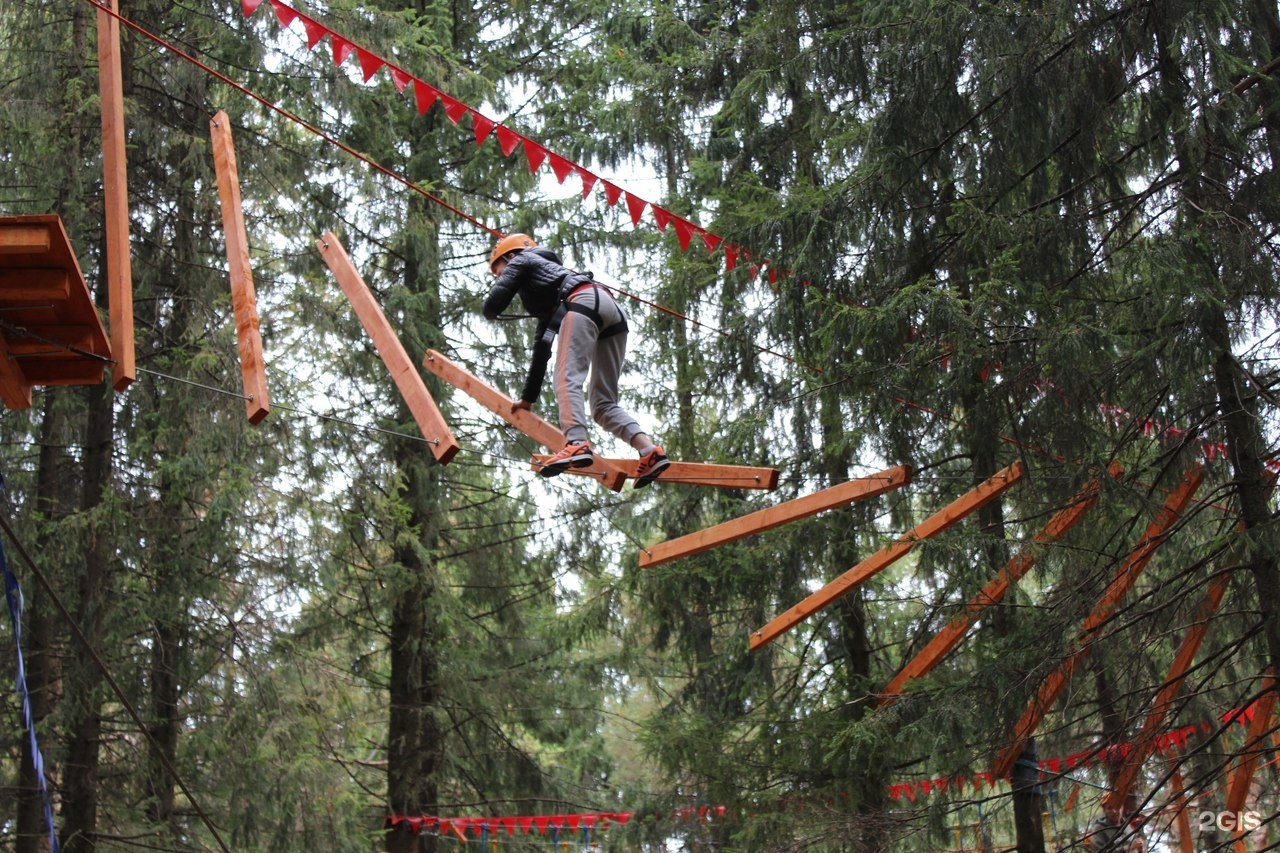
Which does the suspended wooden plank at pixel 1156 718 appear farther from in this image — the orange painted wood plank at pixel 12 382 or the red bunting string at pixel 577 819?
the orange painted wood plank at pixel 12 382

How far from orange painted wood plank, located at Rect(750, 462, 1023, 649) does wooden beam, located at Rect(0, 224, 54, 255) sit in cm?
420

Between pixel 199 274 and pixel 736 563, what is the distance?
198 inches

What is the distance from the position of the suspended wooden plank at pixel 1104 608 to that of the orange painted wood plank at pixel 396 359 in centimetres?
335

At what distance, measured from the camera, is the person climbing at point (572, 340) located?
619cm

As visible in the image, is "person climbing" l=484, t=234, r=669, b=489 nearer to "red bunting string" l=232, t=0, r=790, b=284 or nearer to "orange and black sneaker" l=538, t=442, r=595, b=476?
"orange and black sneaker" l=538, t=442, r=595, b=476

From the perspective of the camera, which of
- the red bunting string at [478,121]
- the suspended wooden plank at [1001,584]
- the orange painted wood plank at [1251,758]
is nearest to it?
the orange painted wood plank at [1251,758]

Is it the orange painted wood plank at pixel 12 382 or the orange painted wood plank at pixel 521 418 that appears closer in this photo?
the orange painted wood plank at pixel 12 382

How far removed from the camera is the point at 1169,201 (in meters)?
7.08

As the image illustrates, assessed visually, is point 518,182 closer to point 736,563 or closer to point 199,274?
point 199,274

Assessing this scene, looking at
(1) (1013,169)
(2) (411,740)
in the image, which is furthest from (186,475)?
(1) (1013,169)

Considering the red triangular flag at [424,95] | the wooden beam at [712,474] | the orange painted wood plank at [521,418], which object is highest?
the red triangular flag at [424,95]

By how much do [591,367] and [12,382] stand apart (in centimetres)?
279

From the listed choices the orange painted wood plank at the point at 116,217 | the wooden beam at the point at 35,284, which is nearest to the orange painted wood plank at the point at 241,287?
the orange painted wood plank at the point at 116,217

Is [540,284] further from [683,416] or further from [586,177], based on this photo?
[683,416]
